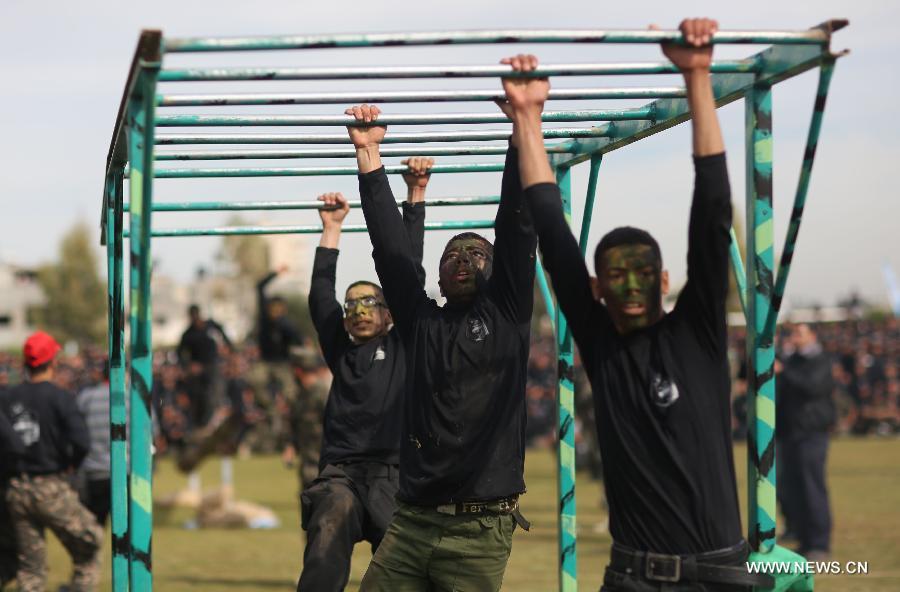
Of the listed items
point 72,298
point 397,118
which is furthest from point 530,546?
point 72,298

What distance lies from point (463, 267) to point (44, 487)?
5.54m

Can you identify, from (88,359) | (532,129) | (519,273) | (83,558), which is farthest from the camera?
(88,359)

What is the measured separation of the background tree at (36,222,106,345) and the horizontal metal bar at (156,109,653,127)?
3221 inches

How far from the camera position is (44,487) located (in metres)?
9.38

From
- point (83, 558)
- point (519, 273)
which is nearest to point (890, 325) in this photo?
point (83, 558)

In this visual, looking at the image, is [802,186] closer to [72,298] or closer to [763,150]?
[763,150]

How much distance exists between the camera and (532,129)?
13.4 ft

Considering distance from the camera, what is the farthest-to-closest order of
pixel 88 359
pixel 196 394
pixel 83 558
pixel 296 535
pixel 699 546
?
pixel 88 359
pixel 196 394
pixel 296 535
pixel 83 558
pixel 699 546

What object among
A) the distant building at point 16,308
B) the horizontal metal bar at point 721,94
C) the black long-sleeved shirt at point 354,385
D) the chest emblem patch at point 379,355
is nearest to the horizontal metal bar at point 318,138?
the horizontal metal bar at point 721,94

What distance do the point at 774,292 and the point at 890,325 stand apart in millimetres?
33439

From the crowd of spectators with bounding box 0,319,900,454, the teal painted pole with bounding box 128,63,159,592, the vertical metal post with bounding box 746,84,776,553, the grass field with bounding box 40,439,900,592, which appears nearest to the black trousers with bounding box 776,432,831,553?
the grass field with bounding box 40,439,900,592

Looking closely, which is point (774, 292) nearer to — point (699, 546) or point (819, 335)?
point (699, 546)

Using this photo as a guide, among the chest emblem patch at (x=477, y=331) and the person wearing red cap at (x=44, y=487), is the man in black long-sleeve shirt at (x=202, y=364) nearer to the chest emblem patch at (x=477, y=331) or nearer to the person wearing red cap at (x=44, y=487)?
the person wearing red cap at (x=44, y=487)

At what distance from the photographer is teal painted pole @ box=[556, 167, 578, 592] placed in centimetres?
626
